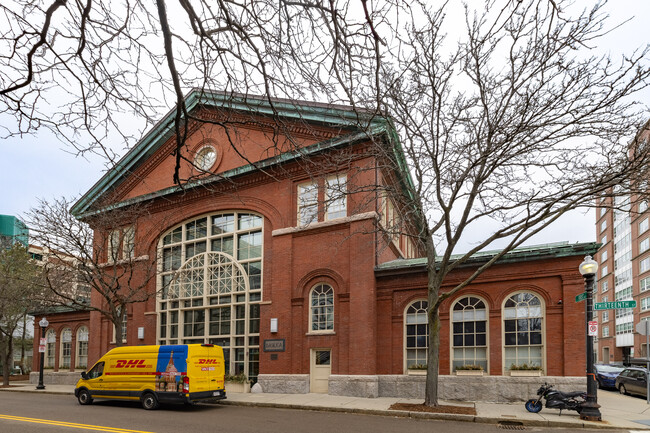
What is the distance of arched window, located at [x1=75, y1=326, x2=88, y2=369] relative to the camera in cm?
3022

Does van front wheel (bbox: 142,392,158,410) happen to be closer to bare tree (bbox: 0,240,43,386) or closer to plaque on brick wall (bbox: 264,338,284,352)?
plaque on brick wall (bbox: 264,338,284,352)

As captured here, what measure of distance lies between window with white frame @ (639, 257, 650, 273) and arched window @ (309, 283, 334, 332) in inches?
2158

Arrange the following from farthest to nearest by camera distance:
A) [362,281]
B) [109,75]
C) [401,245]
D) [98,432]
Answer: [401,245]
[362,281]
[98,432]
[109,75]

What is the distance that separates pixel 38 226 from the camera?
73.3 feet

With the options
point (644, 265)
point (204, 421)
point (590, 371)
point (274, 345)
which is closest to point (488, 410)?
point (590, 371)

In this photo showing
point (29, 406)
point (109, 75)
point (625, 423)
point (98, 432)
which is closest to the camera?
point (109, 75)

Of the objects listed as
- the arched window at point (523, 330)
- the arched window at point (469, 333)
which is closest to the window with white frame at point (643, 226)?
the arched window at point (523, 330)

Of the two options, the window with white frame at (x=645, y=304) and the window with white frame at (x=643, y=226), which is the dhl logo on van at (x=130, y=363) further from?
the window with white frame at (x=643, y=226)

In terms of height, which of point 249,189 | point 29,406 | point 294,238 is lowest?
point 29,406

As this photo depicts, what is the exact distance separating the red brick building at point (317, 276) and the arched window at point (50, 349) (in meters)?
9.02

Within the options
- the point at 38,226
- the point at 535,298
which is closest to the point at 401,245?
the point at 535,298

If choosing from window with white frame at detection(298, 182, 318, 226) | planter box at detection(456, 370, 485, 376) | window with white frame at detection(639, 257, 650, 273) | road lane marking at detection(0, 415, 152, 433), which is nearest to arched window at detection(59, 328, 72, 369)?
road lane marking at detection(0, 415, 152, 433)

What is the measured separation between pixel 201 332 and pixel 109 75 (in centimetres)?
2124

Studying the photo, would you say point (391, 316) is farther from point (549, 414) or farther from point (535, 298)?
point (549, 414)
